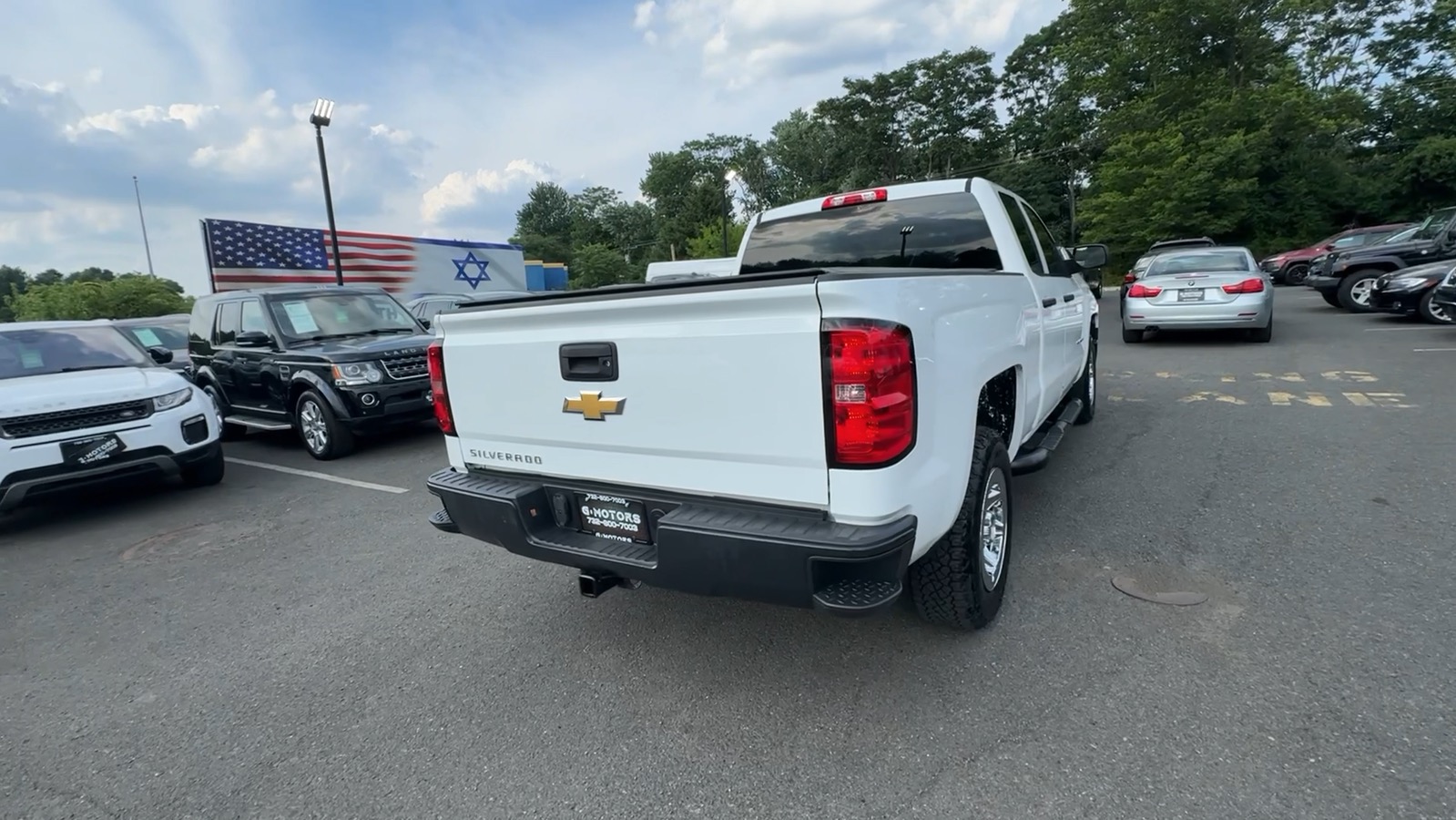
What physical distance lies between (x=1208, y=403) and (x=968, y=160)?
50051 mm

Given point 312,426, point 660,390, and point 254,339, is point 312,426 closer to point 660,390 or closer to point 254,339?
point 254,339

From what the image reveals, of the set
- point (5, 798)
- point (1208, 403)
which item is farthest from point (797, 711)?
point (1208, 403)

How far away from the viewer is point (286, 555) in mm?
4539

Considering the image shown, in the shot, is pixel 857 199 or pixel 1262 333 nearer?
pixel 857 199

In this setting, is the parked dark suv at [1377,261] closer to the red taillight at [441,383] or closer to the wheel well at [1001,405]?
the wheel well at [1001,405]

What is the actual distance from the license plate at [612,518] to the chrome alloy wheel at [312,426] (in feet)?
18.4

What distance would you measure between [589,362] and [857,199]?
2525 millimetres

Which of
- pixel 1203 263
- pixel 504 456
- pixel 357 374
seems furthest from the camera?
pixel 1203 263

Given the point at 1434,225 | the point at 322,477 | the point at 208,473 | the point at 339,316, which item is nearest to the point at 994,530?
the point at 322,477

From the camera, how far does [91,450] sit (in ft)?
17.1

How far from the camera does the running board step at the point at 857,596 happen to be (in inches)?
81.8

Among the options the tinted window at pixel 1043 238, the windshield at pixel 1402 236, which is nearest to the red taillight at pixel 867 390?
the tinted window at pixel 1043 238

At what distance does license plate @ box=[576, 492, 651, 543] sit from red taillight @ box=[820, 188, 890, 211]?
2.59 m

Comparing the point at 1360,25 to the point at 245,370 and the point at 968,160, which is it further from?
the point at 245,370
